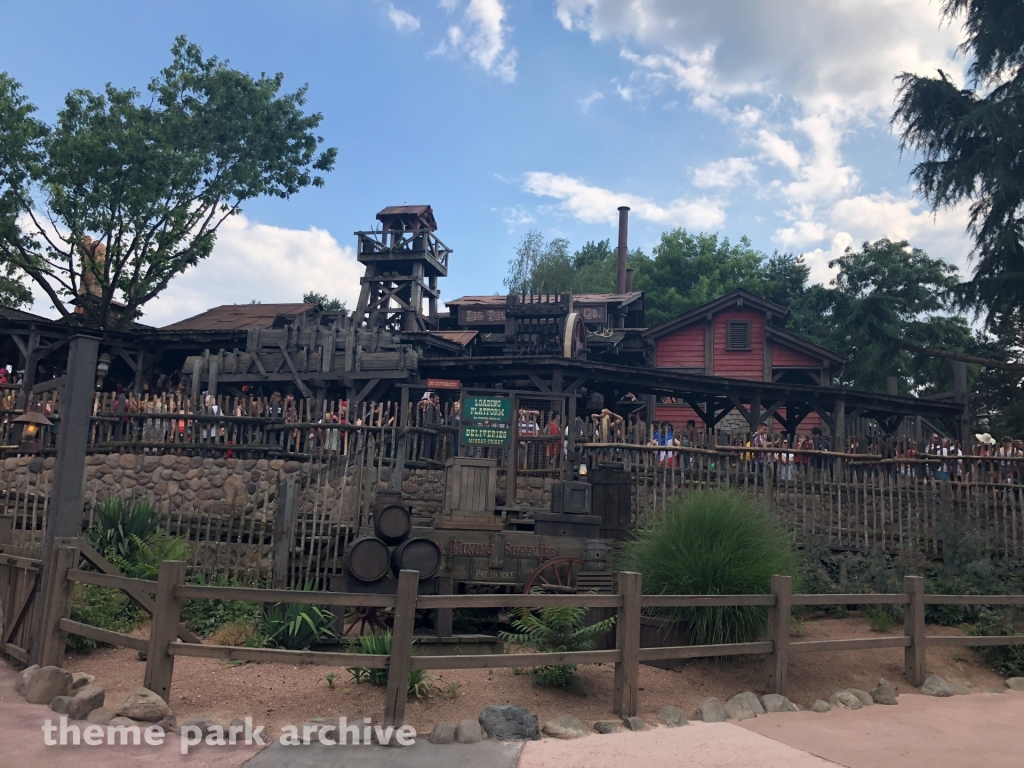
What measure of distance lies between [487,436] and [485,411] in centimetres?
42

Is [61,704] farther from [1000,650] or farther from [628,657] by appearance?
[1000,650]

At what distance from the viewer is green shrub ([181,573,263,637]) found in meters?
8.70

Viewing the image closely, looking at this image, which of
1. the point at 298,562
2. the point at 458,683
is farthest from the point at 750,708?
the point at 298,562

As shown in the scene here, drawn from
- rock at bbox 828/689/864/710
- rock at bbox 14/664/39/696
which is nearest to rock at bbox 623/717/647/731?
rock at bbox 828/689/864/710

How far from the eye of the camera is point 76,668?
7.24 metres

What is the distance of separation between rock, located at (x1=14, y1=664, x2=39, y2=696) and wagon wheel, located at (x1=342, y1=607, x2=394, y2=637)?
10.4ft

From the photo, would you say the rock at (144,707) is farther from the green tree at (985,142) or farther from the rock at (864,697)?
the green tree at (985,142)

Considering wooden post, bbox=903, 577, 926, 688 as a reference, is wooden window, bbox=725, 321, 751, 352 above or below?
above

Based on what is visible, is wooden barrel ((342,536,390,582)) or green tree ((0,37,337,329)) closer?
wooden barrel ((342,536,390,582))

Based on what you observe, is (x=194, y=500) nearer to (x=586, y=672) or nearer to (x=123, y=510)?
(x=123, y=510)

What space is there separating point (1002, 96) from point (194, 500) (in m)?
19.9

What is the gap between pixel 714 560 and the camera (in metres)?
8.00

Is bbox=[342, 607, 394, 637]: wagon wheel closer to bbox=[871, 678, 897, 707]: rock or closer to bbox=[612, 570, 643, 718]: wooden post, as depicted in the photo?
bbox=[612, 570, 643, 718]: wooden post

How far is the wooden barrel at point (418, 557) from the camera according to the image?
9.10 m
